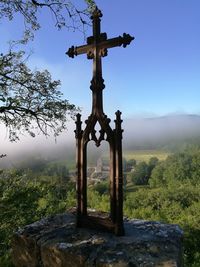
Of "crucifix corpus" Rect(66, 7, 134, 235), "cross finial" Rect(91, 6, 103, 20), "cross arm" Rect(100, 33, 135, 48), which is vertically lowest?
"crucifix corpus" Rect(66, 7, 134, 235)

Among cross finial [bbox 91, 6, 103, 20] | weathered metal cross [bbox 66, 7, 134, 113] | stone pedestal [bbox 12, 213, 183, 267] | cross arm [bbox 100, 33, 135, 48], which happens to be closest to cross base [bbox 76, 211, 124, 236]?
stone pedestal [bbox 12, 213, 183, 267]

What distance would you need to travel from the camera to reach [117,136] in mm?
5957

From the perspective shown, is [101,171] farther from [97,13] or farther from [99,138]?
[99,138]

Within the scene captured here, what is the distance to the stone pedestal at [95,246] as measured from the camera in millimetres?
4898

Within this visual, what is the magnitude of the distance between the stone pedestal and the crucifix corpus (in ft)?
0.82

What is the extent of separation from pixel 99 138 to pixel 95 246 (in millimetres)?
1967

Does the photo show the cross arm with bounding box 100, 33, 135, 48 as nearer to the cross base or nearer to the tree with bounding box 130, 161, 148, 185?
the cross base

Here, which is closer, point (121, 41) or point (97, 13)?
point (121, 41)

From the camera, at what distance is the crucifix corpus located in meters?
5.99

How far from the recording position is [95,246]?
17.5 ft

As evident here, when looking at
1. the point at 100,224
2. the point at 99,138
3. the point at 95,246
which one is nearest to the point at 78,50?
the point at 99,138

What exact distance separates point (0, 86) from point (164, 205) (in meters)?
43.3

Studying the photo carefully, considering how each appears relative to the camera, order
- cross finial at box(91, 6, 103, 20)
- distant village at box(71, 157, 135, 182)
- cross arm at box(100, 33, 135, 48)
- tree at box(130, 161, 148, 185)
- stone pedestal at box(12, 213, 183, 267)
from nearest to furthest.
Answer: stone pedestal at box(12, 213, 183, 267) < cross arm at box(100, 33, 135, 48) < cross finial at box(91, 6, 103, 20) < tree at box(130, 161, 148, 185) < distant village at box(71, 157, 135, 182)

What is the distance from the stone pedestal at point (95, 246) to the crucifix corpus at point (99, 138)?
0.25 metres
